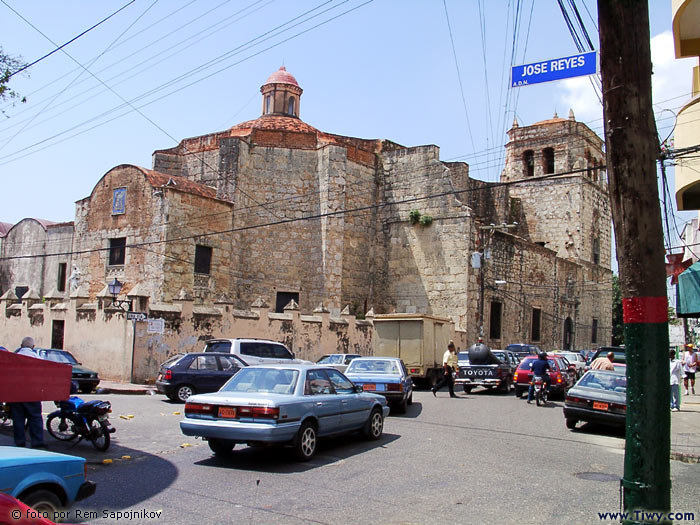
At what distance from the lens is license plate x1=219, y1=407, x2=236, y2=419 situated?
8.02 metres

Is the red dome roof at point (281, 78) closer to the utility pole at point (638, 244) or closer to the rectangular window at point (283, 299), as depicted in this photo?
the rectangular window at point (283, 299)

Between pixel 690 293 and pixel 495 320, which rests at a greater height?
pixel 690 293

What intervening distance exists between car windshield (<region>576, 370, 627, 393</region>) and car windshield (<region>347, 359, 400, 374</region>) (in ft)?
13.4

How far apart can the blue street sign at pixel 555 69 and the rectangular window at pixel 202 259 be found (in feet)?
63.8

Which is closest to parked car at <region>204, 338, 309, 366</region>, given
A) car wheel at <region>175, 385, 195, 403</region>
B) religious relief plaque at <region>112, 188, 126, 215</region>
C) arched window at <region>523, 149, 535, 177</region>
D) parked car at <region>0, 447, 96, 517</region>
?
car wheel at <region>175, 385, 195, 403</region>

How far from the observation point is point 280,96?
114ft

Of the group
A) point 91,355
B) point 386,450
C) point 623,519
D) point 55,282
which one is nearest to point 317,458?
point 386,450

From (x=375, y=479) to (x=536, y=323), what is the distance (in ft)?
101

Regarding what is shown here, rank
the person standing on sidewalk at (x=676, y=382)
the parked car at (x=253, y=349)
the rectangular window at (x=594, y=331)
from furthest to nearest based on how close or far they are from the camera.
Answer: the rectangular window at (x=594, y=331) < the parked car at (x=253, y=349) < the person standing on sidewalk at (x=676, y=382)

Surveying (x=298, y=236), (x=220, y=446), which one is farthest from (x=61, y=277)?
(x=220, y=446)

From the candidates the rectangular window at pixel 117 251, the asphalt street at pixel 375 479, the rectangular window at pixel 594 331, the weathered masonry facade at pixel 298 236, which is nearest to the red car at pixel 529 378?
the asphalt street at pixel 375 479

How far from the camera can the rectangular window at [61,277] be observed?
32000mm

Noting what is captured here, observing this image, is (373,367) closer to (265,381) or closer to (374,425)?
(374,425)

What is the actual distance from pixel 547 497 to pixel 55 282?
3121 centimetres
